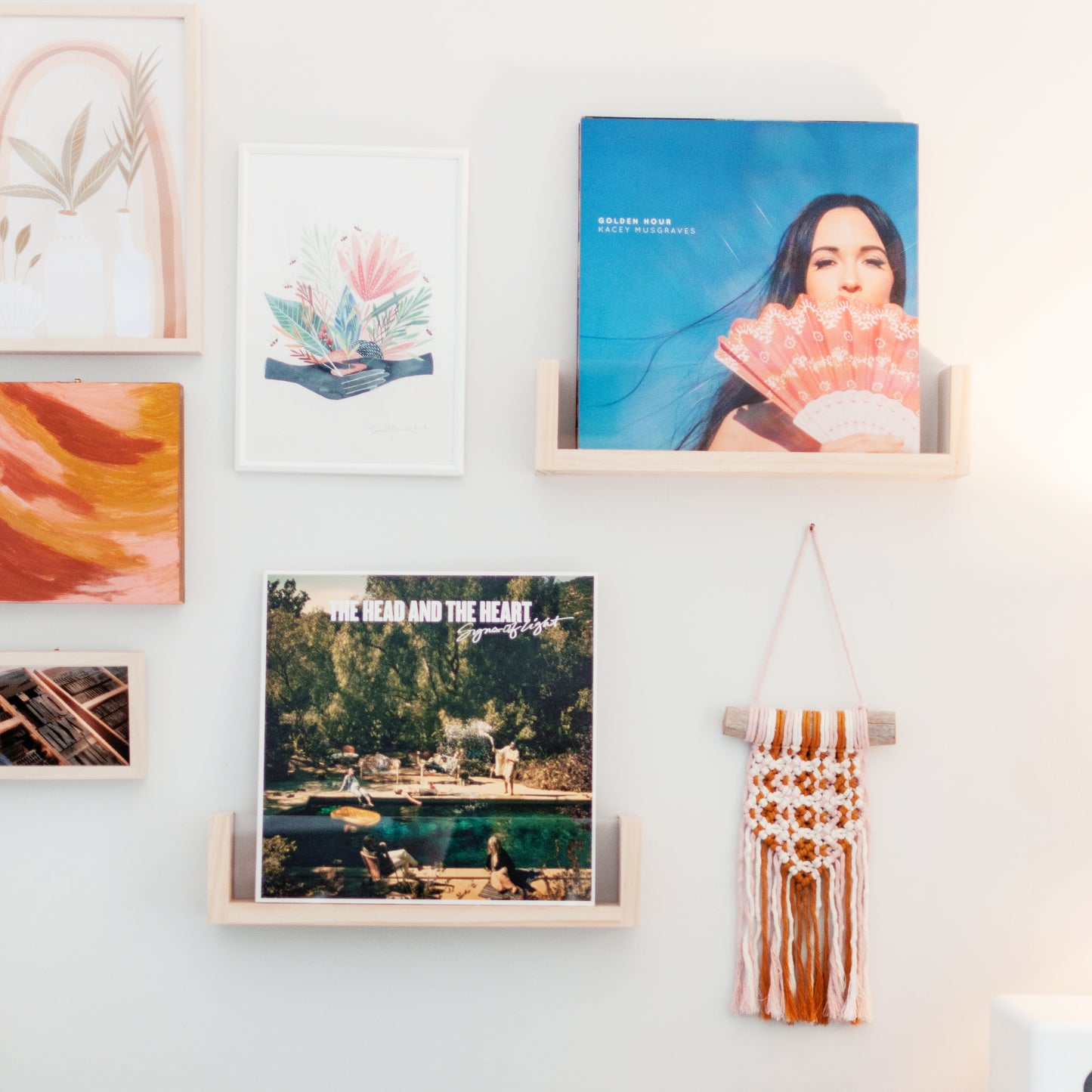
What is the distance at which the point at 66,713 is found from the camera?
1.10m

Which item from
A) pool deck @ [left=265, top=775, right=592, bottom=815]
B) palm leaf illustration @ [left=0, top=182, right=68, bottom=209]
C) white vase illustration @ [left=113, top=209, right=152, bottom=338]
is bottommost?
pool deck @ [left=265, top=775, right=592, bottom=815]

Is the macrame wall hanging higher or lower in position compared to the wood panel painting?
lower

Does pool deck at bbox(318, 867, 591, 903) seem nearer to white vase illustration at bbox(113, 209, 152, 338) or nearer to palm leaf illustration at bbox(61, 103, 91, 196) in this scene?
white vase illustration at bbox(113, 209, 152, 338)

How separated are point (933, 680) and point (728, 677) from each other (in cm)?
24

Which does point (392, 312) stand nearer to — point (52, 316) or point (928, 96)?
point (52, 316)

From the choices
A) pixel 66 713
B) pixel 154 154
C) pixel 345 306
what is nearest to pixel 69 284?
pixel 154 154

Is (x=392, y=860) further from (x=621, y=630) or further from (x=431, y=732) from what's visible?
(x=621, y=630)

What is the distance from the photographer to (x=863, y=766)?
112 cm

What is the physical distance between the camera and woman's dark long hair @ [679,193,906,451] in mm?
1104

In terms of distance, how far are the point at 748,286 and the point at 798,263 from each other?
0.20 ft

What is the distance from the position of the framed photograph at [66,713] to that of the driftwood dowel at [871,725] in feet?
2.14

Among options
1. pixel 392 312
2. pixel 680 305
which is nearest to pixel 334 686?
pixel 392 312

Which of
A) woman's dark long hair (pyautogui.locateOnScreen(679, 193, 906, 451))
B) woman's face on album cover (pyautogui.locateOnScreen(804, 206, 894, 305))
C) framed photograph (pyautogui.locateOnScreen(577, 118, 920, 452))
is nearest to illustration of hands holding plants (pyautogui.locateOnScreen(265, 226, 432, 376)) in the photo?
framed photograph (pyautogui.locateOnScreen(577, 118, 920, 452))

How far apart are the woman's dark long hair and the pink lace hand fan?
1 cm
